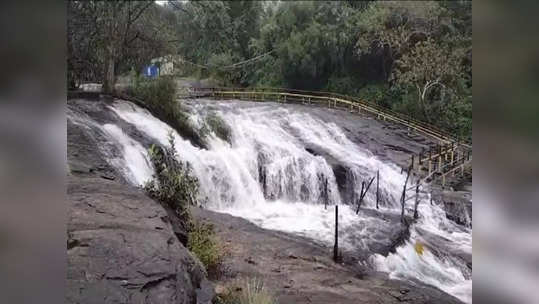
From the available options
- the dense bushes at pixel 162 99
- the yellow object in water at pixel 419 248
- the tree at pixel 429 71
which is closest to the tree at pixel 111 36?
the dense bushes at pixel 162 99

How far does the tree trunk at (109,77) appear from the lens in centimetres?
260

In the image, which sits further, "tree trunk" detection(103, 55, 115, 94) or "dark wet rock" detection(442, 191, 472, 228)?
"dark wet rock" detection(442, 191, 472, 228)

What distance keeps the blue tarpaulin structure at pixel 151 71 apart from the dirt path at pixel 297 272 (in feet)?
2.47

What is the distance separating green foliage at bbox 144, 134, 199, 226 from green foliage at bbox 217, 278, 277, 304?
43cm

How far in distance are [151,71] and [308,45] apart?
93 centimetres

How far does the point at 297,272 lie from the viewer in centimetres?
271

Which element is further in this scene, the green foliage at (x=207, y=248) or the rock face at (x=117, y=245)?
the green foliage at (x=207, y=248)

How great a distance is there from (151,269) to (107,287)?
0.68 feet

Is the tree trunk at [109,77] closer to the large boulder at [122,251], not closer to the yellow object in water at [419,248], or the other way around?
the large boulder at [122,251]

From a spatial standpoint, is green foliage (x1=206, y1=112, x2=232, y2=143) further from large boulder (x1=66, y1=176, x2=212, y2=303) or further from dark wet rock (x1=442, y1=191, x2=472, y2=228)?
dark wet rock (x1=442, y1=191, x2=472, y2=228)

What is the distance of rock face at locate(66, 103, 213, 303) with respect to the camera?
7.66 feet

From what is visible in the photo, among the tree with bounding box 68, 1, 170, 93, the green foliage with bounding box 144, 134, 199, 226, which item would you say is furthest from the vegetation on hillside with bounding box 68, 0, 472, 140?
the green foliage with bounding box 144, 134, 199, 226
